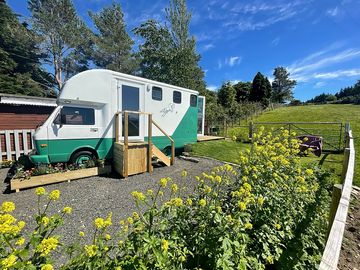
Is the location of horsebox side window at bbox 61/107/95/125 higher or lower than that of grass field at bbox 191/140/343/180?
higher

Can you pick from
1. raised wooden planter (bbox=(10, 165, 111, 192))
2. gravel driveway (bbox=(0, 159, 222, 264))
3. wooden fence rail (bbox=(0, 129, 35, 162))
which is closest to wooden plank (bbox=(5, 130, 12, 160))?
wooden fence rail (bbox=(0, 129, 35, 162))

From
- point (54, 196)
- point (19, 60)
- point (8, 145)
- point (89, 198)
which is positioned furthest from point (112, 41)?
point (54, 196)

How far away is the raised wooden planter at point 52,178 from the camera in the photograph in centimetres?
484

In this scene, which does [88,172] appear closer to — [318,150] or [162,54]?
[318,150]

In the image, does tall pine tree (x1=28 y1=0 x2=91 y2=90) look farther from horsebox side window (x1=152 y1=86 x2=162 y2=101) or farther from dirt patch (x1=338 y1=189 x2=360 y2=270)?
A: dirt patch (x1=338 y1=189 x2=360 y2=270)

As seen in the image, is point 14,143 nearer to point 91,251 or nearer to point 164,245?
point 91,251

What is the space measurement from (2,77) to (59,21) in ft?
29.1

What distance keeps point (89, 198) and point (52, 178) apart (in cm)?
161

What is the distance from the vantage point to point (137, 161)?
643cm

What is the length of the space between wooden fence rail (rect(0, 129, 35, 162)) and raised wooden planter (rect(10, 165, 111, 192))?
3317 mm

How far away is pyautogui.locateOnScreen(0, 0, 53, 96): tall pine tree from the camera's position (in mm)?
20641

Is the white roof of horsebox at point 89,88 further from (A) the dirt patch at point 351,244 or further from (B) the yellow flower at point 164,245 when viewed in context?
(A) the dirt patch at point 351,244

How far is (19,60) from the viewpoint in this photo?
22.7 meters

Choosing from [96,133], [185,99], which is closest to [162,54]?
[185,99]
